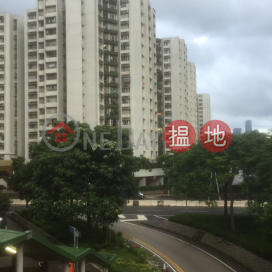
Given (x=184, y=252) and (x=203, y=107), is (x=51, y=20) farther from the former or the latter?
(x=203, y=107)

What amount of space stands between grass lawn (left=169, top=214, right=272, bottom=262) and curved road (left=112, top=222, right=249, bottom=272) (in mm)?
1288

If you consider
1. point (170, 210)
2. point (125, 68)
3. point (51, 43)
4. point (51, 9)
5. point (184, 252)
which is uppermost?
point (51, 9)

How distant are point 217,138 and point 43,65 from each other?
141ft

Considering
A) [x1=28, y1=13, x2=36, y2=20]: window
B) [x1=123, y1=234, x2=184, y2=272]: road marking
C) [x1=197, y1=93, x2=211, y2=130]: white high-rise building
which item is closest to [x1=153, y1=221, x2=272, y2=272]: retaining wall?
[x1=123, y1=234, x2=184, y2=272]: road marking

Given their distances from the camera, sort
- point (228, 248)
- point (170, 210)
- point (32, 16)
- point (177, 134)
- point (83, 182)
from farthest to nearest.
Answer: point (32, 16) < point (177, 134) < point (170, 210) < point (228, 248) < point (83, 182)

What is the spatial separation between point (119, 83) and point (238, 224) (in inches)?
1605

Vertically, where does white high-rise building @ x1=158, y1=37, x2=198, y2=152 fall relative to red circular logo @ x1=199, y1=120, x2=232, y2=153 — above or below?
above

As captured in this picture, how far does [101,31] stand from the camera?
56.4 metres

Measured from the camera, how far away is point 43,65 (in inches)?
2235

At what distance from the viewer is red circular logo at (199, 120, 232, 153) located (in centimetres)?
2269

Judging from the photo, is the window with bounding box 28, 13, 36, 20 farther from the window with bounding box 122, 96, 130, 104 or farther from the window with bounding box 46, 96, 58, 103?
the window with bounding box 122, 96, 130, 104

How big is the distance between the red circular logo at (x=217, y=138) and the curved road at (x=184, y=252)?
7228mm

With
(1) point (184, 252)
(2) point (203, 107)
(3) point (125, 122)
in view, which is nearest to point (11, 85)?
(3) point (125, 122)

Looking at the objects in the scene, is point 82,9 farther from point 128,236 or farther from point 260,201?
point 260,201
